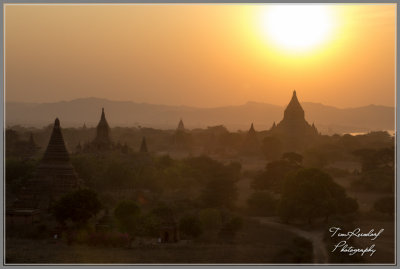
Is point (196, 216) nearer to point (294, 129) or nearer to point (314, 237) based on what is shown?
point (314, 237)

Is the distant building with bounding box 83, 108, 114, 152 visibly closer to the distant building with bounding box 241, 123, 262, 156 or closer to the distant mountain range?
the distant mountain range

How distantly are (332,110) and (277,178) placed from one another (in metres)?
6.27

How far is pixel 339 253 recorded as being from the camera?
21.9 metres

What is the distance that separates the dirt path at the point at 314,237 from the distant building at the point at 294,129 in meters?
34.6

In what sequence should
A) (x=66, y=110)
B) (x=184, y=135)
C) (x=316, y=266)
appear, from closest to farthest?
(x=316, y=266) < (x=66, y=110) < (x=184, y=135)

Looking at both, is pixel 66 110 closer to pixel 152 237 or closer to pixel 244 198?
pixel 244 198

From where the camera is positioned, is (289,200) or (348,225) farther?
(289,200)

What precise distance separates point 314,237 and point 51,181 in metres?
14.5

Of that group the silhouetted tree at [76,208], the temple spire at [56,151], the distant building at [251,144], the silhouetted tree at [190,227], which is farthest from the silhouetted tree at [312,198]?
the distant building at [251,144]

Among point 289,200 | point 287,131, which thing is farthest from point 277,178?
point 287,131

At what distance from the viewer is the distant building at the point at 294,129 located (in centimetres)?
6322

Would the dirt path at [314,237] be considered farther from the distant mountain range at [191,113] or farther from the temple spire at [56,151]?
the temple spire at [56,151]

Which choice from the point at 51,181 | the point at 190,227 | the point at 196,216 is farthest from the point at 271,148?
the point at 190,227

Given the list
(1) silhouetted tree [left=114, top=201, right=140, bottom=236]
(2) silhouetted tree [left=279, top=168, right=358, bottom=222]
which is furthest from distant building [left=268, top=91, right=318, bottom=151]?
(1) silhouetted tree [left=114, top=201, right=140, bottom=236]
